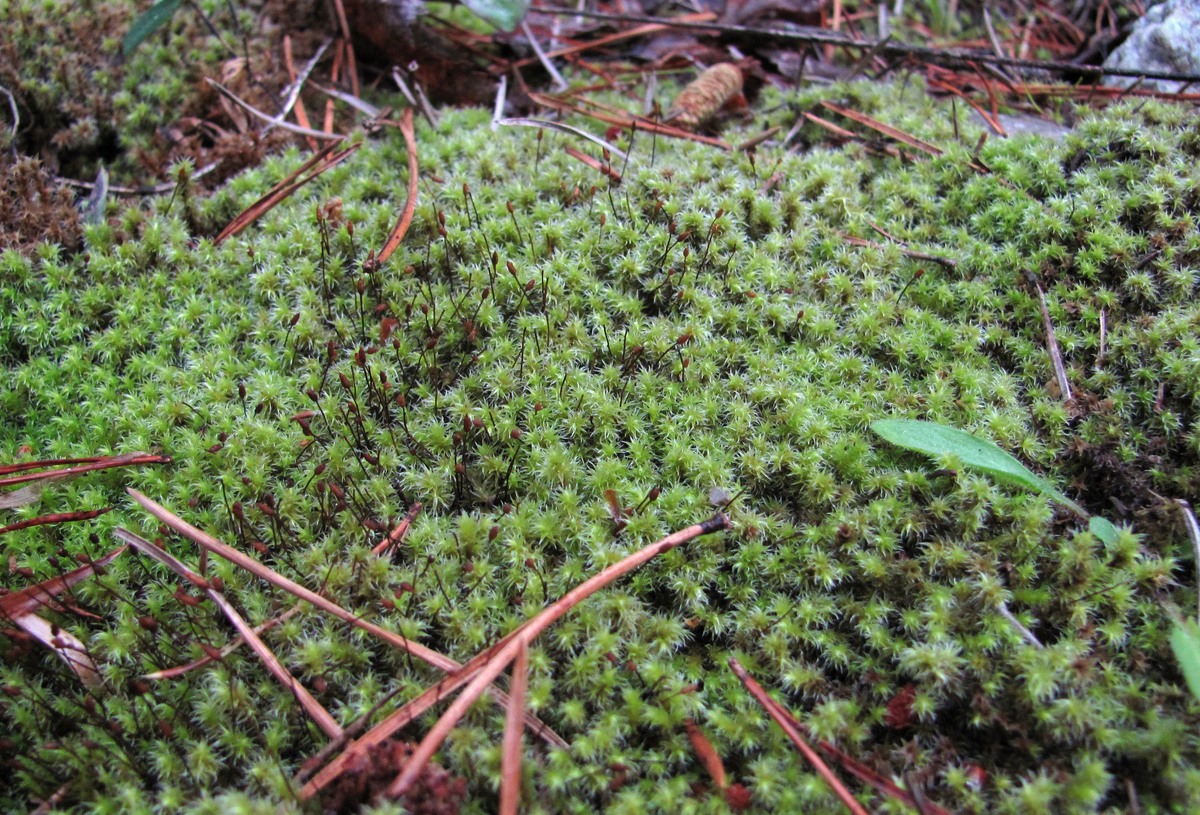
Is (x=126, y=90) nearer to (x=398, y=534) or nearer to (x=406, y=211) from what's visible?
(x=406, y=211)

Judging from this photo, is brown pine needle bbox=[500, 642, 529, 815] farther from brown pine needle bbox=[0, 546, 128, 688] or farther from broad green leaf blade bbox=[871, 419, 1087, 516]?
broad green leaf blade bbox=[871, 419, 1087, 516]

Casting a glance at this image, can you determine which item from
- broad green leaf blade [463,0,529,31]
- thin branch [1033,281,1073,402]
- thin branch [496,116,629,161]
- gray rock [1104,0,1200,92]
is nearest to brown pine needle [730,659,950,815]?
thin branch [1033,281,1073,402]

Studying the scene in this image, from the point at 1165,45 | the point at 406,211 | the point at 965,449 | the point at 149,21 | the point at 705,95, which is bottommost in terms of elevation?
the point at 965,449

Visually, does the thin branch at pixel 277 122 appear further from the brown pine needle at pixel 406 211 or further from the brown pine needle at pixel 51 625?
the brown pine needle at pixel 51 625

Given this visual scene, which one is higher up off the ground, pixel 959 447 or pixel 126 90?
pixel 126 90

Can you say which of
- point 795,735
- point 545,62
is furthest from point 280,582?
point 545,62

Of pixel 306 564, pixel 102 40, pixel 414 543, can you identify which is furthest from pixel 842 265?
pixel 102 40
